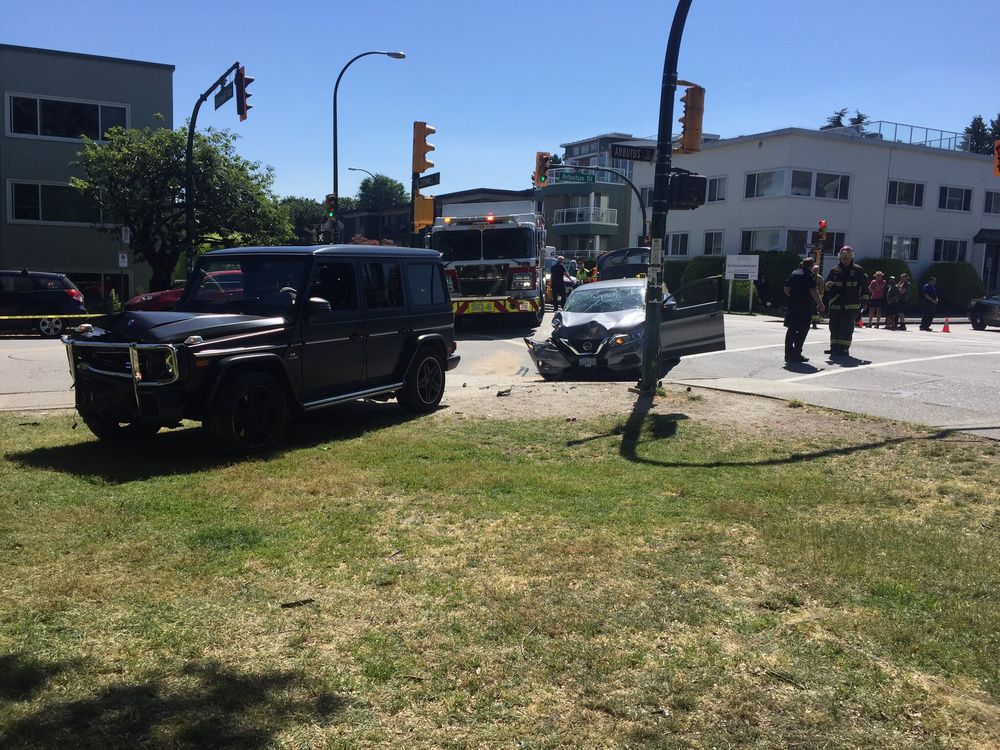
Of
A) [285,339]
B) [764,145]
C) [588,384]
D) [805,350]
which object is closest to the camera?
[285,339]

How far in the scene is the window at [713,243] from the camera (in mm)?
40094

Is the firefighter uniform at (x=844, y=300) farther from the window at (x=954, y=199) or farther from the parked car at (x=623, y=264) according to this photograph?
the window at (x=954, y=199)

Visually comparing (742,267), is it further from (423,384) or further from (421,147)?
(423,384)

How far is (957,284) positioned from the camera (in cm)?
3881

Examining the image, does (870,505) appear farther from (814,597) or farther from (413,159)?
(413,159)

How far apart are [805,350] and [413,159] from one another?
9.59 metres

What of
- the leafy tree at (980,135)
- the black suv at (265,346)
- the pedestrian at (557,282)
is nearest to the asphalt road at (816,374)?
the black suv at (265,346)

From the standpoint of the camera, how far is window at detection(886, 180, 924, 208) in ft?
129

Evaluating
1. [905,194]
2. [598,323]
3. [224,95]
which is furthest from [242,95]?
[905,194]

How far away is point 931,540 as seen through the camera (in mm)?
4773

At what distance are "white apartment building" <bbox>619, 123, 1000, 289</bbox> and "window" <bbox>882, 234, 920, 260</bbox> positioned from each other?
0.16 ft

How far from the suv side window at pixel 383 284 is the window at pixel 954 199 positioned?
40.1m

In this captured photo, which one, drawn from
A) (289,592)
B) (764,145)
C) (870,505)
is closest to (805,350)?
(870,505)

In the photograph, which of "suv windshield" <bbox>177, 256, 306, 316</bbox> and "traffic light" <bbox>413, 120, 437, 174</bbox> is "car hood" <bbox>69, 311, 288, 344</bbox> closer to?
"suv windshield" <bbox>177, 256, 306, 316</bbox>
